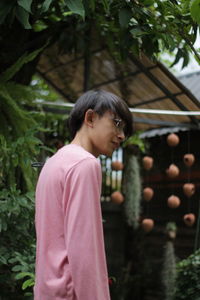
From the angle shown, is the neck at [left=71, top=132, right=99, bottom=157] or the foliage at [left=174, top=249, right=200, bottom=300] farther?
the foliage at [left=174, top=249, right=200, bottom=300]

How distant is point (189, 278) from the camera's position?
4566 millimetres

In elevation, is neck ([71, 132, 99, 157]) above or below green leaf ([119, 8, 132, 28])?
below

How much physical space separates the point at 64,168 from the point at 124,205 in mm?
4306

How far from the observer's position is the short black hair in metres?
1.56

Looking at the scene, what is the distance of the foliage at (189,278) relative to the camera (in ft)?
14.2

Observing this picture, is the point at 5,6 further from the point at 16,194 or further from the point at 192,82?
the point at 192,82

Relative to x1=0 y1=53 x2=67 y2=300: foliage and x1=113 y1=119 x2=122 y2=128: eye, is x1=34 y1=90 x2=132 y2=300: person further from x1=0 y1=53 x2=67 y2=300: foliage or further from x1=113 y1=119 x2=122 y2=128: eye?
x1=0 y1=53 x2=67 y2=300: foliage

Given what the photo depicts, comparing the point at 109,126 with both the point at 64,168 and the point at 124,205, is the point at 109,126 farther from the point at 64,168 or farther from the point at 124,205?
the point at 124,205

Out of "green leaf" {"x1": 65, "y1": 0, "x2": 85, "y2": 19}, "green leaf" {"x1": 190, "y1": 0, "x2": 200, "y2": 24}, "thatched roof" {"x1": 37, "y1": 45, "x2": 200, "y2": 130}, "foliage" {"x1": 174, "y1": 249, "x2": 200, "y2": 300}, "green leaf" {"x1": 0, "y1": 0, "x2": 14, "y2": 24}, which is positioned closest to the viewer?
"green leaf" {"x1": 190, "y1": 0, "x2": 200, "y2": 24}

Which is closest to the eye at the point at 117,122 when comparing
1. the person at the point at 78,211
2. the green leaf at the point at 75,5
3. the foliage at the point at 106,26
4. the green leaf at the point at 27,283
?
the person at the point at 78,211

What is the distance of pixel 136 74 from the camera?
4.69 m

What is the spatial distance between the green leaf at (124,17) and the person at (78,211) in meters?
0.83

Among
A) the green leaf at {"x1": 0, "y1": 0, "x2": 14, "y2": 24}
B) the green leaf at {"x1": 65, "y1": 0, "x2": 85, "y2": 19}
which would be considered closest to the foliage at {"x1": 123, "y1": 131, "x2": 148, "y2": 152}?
the green leaf at {"x1": 0, "y1": 0, "x2": 14, "y2": 24}

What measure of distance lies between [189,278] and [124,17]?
9.66 ft
